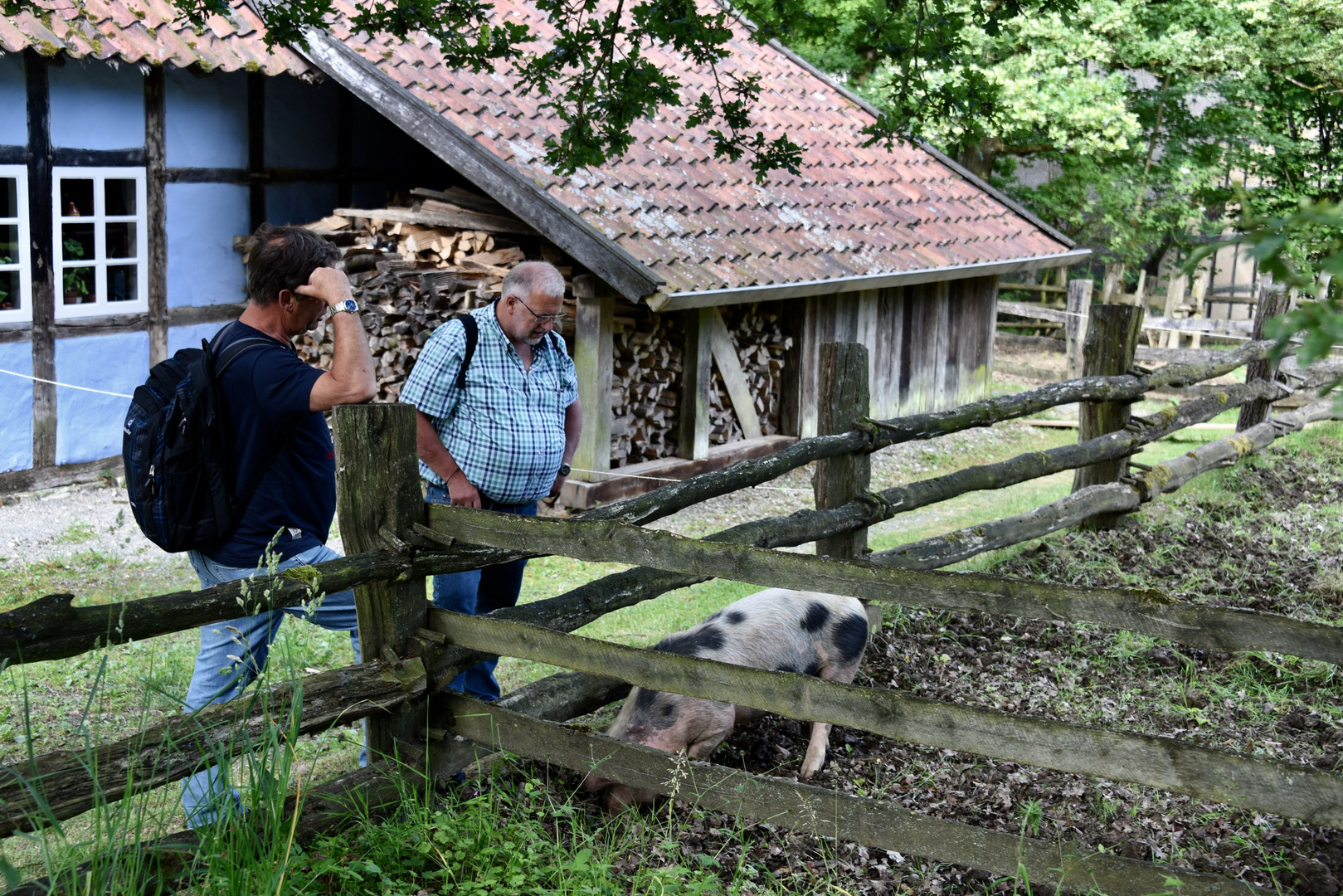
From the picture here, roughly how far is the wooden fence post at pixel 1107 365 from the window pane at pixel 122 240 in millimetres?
7066

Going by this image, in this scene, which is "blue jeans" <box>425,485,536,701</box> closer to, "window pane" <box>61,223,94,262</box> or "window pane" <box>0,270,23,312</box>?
"window pane" <box>0,270,23,312</box>

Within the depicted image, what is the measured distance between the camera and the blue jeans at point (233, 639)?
3.13 metres

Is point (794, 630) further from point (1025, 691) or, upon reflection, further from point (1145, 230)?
point (1145, 230)

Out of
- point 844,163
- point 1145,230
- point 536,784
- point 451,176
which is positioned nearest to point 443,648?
point 536,784

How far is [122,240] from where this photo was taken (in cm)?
910

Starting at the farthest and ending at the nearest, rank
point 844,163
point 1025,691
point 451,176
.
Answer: point 844,163 < point 451,176 < point 1025,691

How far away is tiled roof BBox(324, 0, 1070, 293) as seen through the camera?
29.1 feet

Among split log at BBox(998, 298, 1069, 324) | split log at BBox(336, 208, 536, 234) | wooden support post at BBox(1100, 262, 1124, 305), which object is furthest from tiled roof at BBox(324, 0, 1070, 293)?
wooden support post at BBox(1100, 262, 1124, 305)

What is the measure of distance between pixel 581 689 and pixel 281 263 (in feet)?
5.56

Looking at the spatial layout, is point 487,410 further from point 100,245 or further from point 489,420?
point 100,245

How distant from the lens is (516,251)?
8961 millimetres

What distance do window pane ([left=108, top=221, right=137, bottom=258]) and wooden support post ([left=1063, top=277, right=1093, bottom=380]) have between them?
12026mm

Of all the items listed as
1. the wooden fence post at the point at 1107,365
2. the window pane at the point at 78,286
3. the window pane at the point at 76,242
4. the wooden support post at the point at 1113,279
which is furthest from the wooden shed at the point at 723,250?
the wooden support post at the point at 1113,279

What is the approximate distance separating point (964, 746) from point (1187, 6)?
59.6 feet
